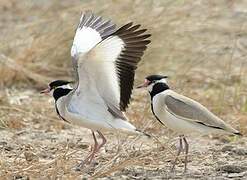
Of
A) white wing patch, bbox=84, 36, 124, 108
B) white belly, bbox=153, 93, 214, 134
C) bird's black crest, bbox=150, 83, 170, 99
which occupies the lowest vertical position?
Result: white belly, bbox=153, 93, 214, 134

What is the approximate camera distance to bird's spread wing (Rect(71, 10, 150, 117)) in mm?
5398

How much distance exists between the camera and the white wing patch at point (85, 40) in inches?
226

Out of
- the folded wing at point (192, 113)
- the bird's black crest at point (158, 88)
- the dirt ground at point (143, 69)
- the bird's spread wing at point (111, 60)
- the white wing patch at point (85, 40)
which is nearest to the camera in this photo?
the bird's spread wing at point (111, 60)

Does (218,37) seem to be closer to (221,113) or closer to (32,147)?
(221,113)

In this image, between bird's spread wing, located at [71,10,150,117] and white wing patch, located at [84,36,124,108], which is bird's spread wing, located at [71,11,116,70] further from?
white wing patch, located at [84,36,124,108]

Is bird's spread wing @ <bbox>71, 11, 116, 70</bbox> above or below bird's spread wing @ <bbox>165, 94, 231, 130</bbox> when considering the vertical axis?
above

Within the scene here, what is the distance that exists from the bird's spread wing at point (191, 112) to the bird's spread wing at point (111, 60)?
28 centimetres

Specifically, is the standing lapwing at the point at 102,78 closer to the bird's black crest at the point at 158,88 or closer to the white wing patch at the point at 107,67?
the white wing patch at the point at 107,67

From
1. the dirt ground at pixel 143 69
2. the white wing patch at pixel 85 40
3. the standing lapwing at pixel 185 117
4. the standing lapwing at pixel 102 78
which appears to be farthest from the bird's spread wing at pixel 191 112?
the white wing patch at pixel 85 40

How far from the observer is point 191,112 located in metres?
5.69

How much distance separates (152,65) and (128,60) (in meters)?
2.96

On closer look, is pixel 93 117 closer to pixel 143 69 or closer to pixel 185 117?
pixel 185 117

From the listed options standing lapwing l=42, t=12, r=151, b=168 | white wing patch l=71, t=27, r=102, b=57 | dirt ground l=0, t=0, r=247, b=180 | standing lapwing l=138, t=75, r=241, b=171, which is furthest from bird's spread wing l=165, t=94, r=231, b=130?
white wing patch l=71, t=27, r=102, b=57

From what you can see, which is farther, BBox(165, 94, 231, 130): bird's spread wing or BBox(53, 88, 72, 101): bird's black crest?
BBox(53, 88, 72, 101): bird's black crest
